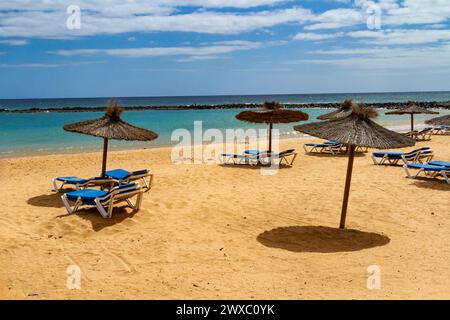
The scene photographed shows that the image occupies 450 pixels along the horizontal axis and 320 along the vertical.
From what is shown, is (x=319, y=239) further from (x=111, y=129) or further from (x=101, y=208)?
(x=111, y=129)

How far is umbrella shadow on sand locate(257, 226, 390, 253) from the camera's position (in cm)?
615

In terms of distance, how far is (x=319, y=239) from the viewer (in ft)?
21.2

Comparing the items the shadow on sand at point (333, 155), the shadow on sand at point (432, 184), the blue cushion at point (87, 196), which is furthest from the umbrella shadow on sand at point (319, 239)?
the shadow on sand at point (333, 155)

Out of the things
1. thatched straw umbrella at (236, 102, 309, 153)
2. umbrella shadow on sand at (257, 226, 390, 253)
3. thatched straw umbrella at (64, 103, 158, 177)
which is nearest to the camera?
umbrella shadow on sand at (257, 226, 390, 253)

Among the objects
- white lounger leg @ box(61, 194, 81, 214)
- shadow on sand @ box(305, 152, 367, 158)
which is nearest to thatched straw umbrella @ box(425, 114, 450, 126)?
shadow on sand @ box(305, 152, 367, 158)

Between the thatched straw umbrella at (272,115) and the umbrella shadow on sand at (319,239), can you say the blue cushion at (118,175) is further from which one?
the thatched straw umbrella at (272,115)

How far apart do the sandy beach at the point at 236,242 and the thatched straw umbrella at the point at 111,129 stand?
1.21 metres

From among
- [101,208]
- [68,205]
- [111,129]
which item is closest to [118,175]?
[111,129]

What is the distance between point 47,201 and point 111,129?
1.81 m

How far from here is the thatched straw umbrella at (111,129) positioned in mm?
8984

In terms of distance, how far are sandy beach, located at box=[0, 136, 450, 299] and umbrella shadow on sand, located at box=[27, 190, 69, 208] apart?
0.03 meters

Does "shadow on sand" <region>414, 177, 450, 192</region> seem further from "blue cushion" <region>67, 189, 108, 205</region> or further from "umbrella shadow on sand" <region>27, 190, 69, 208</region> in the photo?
"umbrella shadow on sand" <region>27, 190, 69, 208</region>
